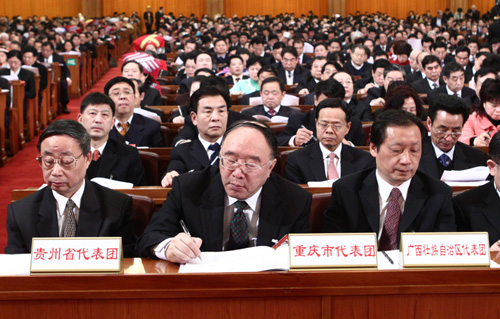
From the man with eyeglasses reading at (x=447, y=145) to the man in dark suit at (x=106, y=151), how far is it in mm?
1424

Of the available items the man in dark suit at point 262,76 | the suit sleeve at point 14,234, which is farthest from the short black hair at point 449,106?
the man in dark suit at point 262,76

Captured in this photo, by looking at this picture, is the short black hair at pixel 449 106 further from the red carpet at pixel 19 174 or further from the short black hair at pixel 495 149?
the red carpet at pixel 19 174

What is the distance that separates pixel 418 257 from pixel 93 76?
11.6 meters

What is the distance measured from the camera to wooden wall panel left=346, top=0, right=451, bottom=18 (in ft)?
85.9

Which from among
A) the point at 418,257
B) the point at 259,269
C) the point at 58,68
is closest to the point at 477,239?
the point at 418,257

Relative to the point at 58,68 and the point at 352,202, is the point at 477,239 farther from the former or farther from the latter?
the point at 58,68

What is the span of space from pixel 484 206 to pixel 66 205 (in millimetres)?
1484

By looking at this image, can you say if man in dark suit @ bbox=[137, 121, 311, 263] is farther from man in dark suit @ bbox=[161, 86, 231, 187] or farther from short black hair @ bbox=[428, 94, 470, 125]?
short black hair @ bbox=[428, 94, 470, 125]

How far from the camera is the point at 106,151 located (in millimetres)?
3371

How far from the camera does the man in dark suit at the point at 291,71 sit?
8.39 meters

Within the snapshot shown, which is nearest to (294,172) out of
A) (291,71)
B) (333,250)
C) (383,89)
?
(333,250)

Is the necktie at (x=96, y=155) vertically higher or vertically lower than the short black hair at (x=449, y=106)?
lower

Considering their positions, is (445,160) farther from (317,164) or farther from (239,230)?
(239,230)

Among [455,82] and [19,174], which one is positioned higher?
[455,82]
